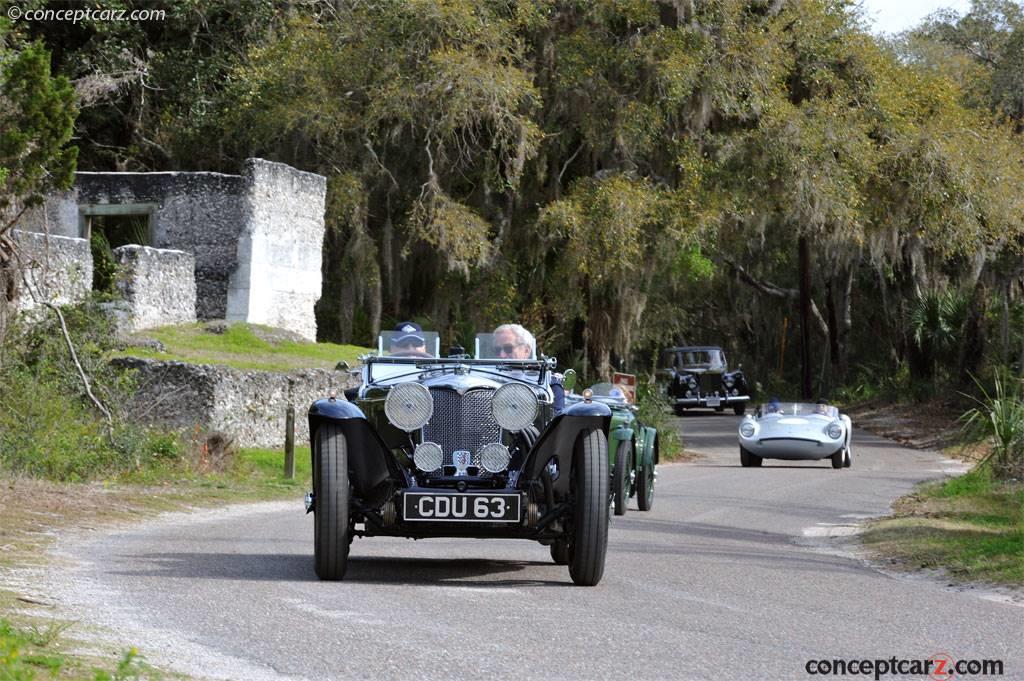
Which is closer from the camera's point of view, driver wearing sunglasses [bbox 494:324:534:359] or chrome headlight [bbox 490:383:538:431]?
chrome headlight [bbox 490:383:538:431]

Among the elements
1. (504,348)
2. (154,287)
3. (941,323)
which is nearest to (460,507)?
(504,348)

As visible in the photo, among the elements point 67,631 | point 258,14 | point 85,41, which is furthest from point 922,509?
point 85,41

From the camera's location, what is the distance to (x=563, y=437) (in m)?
10.4

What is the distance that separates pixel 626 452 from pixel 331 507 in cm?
A: 649

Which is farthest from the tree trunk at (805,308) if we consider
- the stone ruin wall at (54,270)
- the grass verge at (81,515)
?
the grass verge at (81,515)

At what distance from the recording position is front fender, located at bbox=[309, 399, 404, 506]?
1034cm

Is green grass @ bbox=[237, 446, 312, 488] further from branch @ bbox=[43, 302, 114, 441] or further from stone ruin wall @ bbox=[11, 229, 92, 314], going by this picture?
stone ruin wall @ bbox=[11, 229, 92, 314]

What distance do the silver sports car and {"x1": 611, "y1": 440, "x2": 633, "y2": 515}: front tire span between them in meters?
9.94

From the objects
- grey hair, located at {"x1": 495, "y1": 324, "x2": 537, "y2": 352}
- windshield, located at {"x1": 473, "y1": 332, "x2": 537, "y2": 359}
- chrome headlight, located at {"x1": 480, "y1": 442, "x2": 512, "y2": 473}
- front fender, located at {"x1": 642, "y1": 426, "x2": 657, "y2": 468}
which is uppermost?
grey hair, located at {"x1": 495, "y1": 324, "x2": 537, "y2": 352}

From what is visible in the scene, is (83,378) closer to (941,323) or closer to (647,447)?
(647,447)

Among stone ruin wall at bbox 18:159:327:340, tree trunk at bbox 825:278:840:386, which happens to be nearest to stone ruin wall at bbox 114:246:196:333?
stone ruin wall at bbox 18:159:327:340

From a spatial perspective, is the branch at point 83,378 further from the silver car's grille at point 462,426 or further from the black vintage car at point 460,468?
the silver car's grille at point 462,426

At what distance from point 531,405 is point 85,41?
30803 mm

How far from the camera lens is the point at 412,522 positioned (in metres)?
10.1
